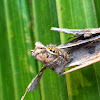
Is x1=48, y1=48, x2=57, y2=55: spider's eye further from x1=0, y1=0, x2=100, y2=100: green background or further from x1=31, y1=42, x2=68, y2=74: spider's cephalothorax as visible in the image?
x1=0, y1=0, x2=100, y2=100: green background

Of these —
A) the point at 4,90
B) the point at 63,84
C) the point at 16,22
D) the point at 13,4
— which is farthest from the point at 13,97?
the point at 13,4

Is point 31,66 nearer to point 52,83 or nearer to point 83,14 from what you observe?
point 52,83

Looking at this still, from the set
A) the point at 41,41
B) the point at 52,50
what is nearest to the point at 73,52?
the point at 52,50

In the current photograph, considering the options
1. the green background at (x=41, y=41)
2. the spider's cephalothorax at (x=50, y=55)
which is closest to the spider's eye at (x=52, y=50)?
the spider's cephalothorax at (x=50, y=55)

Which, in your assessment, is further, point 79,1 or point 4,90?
point 4,90

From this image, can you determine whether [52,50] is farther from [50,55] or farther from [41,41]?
[41,41]

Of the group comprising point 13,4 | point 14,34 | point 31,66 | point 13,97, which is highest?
point 13,4

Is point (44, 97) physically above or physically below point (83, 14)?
below
